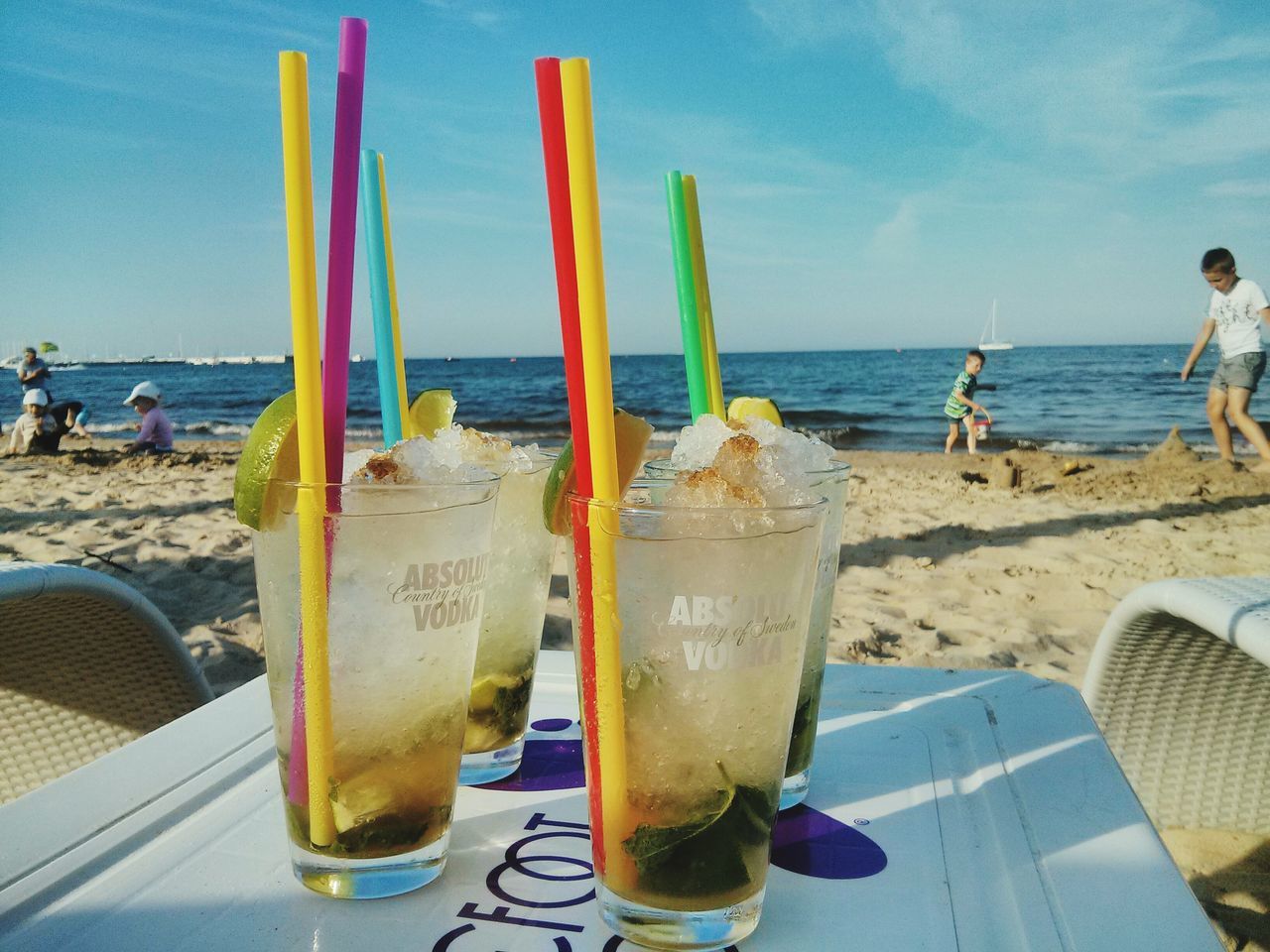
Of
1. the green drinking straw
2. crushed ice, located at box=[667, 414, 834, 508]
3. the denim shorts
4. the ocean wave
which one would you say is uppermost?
the green drinking straw

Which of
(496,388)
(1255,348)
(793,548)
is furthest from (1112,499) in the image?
(496,388)

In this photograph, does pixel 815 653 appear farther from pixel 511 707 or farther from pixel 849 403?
pixel 849 403

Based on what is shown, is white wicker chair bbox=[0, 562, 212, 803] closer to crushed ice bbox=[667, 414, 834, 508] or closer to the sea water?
crushed ice bbox=[667, 414, 834, 508]

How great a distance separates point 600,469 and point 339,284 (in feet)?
0.85

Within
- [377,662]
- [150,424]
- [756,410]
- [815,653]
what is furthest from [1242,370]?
[150,424]

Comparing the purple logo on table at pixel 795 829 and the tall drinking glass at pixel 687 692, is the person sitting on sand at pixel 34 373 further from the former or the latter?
the tall drinking glass at pixel 687 692

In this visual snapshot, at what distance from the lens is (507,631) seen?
1050mm

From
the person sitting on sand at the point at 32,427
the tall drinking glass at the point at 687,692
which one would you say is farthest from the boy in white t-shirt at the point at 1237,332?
the person sitting on sand at the point at 32,427

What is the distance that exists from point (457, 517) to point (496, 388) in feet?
85.2

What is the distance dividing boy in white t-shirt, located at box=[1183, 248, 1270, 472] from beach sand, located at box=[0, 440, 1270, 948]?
44 cm

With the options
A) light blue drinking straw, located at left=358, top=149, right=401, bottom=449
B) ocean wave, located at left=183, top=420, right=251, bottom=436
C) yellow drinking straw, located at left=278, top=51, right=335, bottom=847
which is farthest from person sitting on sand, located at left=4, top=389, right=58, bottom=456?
yellow drinking straw, located at left=278, top=51, right=335, bottom=847

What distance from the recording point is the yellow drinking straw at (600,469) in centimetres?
67

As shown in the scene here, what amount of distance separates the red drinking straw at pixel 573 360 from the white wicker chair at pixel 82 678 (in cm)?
109

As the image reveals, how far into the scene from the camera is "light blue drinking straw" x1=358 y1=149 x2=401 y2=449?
954mm
